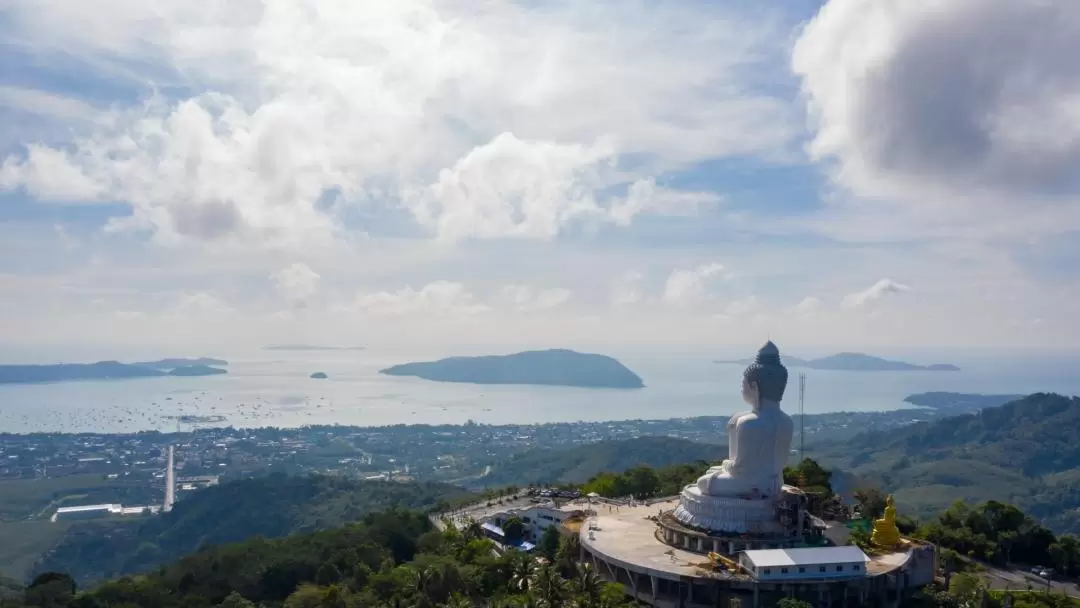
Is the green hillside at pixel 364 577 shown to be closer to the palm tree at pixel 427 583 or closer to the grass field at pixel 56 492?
the palm tree at pixel 427 583

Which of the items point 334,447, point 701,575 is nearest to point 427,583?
point 701,575

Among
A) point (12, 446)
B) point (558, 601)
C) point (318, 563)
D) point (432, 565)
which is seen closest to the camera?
point (558, 601)

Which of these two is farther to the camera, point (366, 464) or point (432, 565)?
point (366, 464)

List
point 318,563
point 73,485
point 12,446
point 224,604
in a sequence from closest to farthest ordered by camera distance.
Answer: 1. point 224,604
2. point 318,563
3. point 73,485
4. point 12,446

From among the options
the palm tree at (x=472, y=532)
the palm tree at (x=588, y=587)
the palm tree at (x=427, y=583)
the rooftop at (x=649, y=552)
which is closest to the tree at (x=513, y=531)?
the palm tree at (x=472, y=532)

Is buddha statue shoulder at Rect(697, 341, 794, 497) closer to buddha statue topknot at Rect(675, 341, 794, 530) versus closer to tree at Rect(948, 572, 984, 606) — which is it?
buddha statue topknot at Rect(675, 341, 794, 530)

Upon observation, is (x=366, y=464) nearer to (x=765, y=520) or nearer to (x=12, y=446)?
(x=12, y=446)

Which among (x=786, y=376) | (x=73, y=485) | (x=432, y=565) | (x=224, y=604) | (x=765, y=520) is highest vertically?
(x=786, y=376)

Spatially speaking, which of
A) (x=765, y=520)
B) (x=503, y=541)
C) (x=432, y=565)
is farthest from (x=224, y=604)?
(x=765, y=520)

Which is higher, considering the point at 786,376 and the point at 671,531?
the point at 786,376
